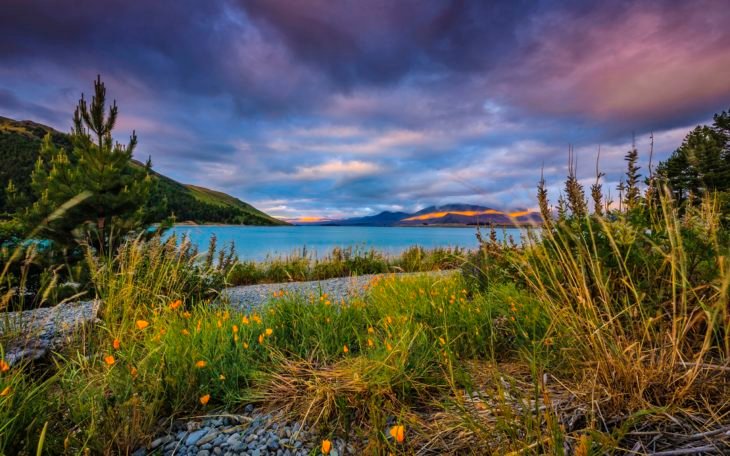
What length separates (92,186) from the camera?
800cm

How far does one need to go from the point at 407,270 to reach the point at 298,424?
9.87 m

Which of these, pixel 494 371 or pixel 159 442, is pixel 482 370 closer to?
pixel 494 371

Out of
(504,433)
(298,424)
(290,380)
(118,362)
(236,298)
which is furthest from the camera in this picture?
(236,298)

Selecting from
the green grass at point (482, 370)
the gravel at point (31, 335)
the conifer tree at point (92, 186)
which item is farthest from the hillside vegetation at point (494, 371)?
the conifer tree at point (92, 186)

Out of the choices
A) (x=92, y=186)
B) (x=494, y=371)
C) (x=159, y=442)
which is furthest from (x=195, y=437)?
(x=92, y=186)

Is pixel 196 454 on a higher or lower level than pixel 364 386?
lower

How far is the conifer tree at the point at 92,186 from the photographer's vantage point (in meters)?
7.89

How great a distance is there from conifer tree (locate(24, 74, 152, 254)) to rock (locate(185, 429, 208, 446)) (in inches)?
297

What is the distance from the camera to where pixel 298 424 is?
2.00 m

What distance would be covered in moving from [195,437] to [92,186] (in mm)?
8470

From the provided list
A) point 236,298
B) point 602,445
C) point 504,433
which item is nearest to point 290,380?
point 504,433

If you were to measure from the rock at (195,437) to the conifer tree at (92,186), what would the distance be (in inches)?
297

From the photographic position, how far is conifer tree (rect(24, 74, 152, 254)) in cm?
789

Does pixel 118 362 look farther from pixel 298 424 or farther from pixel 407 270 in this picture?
pixel 407 270
